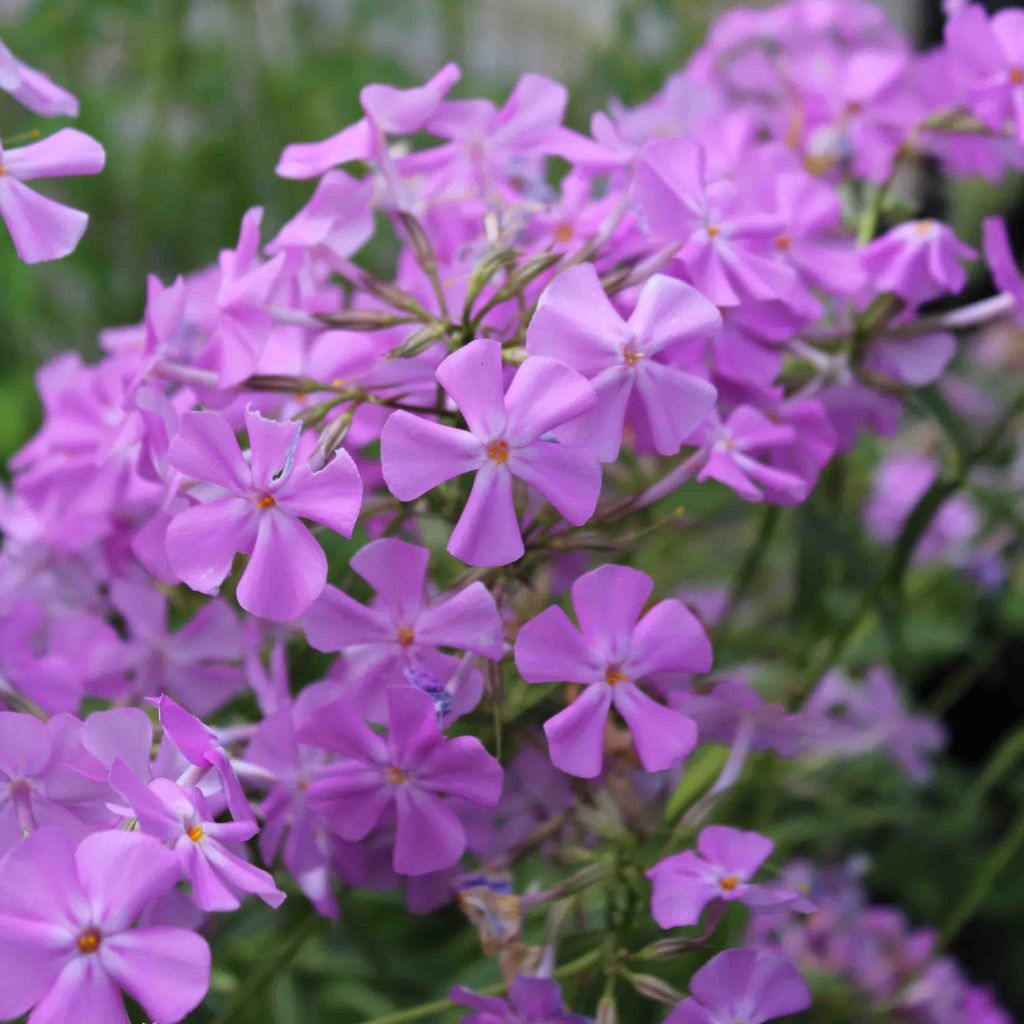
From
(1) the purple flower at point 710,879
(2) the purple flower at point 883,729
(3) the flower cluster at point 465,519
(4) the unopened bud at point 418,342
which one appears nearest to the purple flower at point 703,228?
(3) the flower cluster at point 465,519

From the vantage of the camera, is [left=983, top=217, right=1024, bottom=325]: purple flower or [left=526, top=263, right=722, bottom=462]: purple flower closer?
[left=526, top=263, right=722, bottom=462]: purple flower

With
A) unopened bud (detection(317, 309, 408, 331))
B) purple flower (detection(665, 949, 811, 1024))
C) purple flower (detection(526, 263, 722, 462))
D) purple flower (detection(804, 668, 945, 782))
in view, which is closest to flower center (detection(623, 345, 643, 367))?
purple flower (detection(526, 263, 722, 462))

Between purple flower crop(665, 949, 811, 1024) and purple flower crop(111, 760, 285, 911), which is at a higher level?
purple flower crop(111, 760, 285, 911)

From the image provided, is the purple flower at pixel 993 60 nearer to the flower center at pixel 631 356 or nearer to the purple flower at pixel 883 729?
the flower center at pixel 631 356

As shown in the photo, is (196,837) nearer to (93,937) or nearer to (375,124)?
(93,937)

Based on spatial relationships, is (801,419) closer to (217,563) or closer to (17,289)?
(217,563)

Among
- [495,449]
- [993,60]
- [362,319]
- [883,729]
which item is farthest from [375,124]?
[883,729]

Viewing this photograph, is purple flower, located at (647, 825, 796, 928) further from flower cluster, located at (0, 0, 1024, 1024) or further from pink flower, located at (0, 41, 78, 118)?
pink flower, located at (0, 41, 78, 118)
